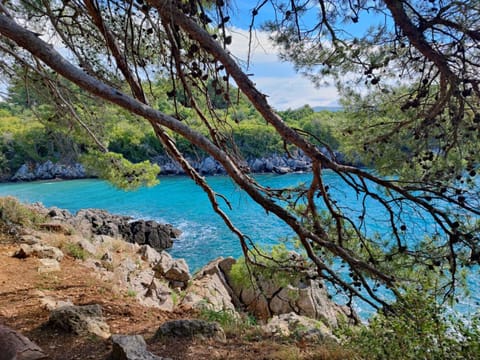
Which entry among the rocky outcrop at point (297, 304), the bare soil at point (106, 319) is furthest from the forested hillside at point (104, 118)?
the rocky outcrop at point (297, 304)

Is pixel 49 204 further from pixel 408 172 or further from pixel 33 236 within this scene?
→ pixel 408 172

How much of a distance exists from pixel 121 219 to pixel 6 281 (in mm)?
11357

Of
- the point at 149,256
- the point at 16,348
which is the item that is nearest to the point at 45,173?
the point at 149,256

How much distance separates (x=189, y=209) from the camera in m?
17.8

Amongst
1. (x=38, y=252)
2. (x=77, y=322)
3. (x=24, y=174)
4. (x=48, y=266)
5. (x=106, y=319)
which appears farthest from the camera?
(x=24, y=174)

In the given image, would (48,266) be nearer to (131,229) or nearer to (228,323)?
(228,323)

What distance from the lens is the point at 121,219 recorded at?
14641mm

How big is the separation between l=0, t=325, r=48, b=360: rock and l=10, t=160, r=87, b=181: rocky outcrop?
30068mm

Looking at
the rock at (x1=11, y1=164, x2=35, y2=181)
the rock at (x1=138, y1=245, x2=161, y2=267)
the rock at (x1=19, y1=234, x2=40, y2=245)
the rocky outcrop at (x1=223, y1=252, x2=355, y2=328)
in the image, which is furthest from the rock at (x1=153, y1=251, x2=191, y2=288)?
the rock at (x1=11, y1=164, x2=35, y2=181)

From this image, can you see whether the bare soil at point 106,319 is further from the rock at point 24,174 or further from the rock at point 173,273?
the rock at point 24,174

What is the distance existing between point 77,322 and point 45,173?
33028 mm

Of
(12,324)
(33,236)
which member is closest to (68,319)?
(12,324)

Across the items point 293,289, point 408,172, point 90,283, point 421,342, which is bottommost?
point 293,289

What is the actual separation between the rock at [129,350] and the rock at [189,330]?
50 centimetres
